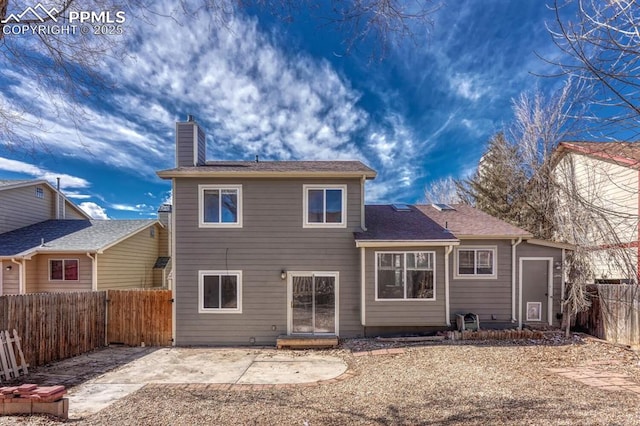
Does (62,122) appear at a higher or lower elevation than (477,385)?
higher

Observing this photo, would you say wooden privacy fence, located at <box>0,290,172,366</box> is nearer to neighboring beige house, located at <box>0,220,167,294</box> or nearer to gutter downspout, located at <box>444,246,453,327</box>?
neighboring beige house, located at <box>0,220,167,294</box>

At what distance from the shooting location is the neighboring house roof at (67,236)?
12617mm

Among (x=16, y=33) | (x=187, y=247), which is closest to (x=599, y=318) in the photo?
(x=187, y=247)

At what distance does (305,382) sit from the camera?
6.09m

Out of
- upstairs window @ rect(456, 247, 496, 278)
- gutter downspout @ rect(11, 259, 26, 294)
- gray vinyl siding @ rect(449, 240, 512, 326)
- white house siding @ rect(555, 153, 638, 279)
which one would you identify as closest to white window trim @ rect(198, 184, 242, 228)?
gray vinyl siding @ rect(449, 240, 512, 326)

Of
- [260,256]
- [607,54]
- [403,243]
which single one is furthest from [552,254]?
[607,54]

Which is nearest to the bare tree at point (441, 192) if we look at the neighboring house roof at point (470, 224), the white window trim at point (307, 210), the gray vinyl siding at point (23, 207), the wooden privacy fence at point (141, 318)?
the neighboring house roof at point (470, 224)

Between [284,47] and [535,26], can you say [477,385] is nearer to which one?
[535,26]

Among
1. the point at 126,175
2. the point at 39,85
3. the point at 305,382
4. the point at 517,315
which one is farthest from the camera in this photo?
the point at 126,175

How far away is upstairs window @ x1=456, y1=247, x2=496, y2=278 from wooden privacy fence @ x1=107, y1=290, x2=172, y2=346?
28.5 ft

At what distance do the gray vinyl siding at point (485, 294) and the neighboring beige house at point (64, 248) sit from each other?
12.8m

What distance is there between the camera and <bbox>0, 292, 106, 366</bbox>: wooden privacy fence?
7.00 m

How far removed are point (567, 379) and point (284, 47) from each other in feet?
25.6

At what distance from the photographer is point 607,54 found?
9.23 feet
